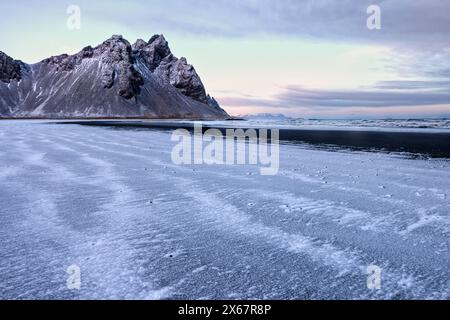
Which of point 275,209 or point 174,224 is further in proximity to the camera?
point 275,209

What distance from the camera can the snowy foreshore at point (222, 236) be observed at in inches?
164

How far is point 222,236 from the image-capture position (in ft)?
19.0

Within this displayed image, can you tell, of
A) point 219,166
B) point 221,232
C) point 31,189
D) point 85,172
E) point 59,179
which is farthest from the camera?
point 219,166

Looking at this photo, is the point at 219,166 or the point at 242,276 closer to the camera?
the point at 242,276

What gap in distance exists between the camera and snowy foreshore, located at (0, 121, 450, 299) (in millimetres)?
4156

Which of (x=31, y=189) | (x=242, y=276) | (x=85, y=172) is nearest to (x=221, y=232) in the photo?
(x=242, y=276)

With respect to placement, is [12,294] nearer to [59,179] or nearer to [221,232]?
[221,232]

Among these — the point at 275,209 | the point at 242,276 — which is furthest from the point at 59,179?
the point at 242,276

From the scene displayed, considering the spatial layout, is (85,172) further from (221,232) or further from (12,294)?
(12,294)

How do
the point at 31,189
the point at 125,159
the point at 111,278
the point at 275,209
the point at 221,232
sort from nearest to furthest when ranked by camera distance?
the point at 111,278
the point at 221,232
the point at 275,209
the point at 31,189
the point at 125,159

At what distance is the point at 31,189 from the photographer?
8.95 metres
